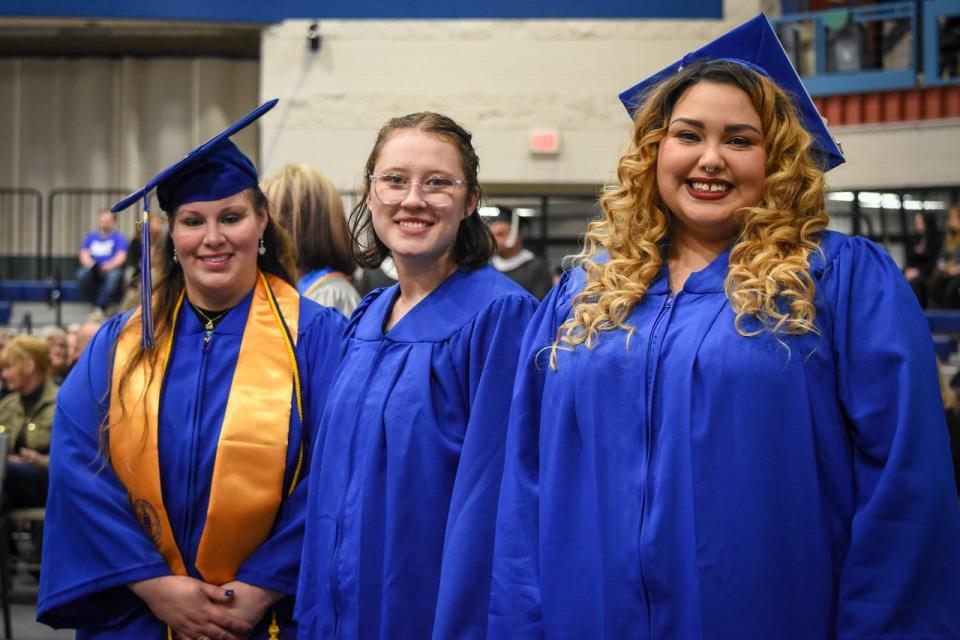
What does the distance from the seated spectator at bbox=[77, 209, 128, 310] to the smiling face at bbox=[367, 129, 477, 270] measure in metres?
11.0

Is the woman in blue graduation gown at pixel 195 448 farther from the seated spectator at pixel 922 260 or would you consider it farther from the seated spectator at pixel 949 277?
the seated spectator at pixel 922 260

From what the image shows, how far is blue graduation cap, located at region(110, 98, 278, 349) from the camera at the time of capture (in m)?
2.94

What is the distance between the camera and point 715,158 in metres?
2.12

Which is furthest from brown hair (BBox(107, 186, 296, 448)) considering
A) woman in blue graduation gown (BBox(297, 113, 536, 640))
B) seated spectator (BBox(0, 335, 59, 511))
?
seated spectator (BBox(0, 335, 59, 511))

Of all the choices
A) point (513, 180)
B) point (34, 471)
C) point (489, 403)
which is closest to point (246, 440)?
point (489, 403)

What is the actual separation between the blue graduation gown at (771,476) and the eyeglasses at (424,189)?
0.68 meters

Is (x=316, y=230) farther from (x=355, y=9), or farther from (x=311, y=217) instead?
(x=355, y=9)

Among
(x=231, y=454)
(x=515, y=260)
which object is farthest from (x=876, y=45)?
(x=231, y=454)

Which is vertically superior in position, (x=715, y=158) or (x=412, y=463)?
(x=715, y=158)

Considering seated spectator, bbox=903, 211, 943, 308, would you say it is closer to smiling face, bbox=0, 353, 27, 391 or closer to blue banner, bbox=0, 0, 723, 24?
blue banner, bbox=0, 0, 723, 24

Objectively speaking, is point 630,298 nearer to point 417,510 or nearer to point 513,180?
point 417,510

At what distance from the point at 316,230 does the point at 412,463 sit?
150 centimetres

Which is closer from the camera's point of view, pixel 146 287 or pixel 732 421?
pixel 732 421

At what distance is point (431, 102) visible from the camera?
13.1 meters
